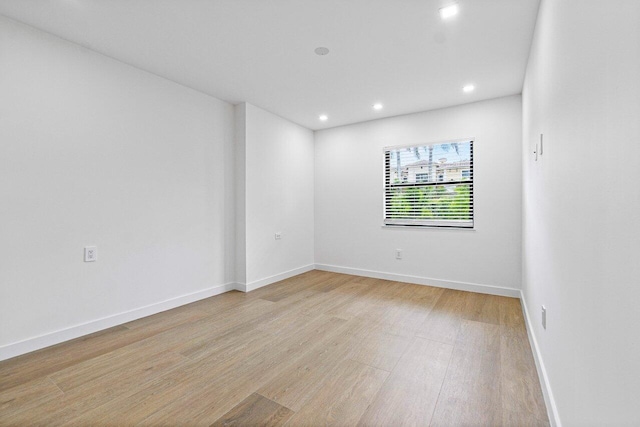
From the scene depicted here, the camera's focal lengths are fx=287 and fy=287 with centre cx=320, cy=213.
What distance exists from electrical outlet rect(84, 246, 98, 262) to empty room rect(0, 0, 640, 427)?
0.18ft

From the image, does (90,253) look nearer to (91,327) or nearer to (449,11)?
(91,327)

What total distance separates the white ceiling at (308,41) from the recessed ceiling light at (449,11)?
46mm

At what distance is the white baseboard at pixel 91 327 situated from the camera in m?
2.25

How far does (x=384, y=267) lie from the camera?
464 centimetres

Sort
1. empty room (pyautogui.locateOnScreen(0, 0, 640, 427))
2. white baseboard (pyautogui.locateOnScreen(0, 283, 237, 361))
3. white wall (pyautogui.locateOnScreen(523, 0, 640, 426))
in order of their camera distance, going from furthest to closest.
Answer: white baseboard (pyautogui.locateOnScreen(0, 283, 237, 361)) < empty room (pyautogui.locateOnScreen(0, 0, 640, 427)) < white wall (pyautogui.locateOnScreen(523, 0, 640, 426))

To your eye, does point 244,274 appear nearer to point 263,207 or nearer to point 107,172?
point 263,207

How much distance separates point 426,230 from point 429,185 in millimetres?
676

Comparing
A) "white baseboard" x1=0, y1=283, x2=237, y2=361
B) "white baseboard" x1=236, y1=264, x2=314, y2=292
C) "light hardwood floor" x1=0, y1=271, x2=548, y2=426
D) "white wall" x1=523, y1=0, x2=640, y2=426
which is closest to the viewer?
"white wall" x1=523, y1=0, x2=640, y2=426

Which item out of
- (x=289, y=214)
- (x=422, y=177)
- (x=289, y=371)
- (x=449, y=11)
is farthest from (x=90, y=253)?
(x=422, y=177)

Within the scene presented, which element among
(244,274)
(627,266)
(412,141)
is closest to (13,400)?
(244,274)

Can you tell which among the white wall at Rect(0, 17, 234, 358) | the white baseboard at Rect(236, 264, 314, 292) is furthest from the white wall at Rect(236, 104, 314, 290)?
A: the white wall at Rect(0, 17, 234, 358)

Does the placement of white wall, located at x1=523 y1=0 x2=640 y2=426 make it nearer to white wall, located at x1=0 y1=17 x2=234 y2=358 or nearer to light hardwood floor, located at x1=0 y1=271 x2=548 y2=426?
light hardwood floor, located at x1=0 y1=271 x2=548 y2=426

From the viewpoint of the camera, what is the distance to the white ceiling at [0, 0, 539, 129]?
6.95 ft

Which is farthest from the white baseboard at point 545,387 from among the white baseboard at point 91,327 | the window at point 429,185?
the white baseboard at point 91,327
